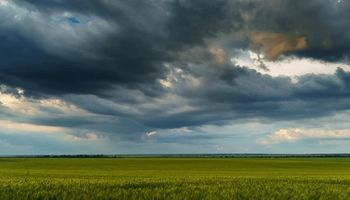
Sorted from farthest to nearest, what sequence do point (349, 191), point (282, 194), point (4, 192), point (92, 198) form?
point (349, 191) < point (282, 194) < point (4, 192) < point (92, 198)

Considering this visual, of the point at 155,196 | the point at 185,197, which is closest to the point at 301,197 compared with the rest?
the point at 185,197

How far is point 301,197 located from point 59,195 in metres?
12.3

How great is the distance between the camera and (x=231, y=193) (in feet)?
70.7

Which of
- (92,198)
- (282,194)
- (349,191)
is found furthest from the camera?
(349,191)

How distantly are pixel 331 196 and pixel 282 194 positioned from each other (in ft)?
8.38

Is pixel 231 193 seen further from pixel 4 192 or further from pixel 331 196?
pixel 4 192

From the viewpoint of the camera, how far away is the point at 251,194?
21531 millimetres

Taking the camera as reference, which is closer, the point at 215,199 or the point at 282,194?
the point at 215,199

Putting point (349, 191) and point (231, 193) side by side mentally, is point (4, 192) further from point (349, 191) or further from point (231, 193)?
point (349, 191)

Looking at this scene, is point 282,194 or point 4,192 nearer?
point 4,192

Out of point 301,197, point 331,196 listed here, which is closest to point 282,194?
point 301,197

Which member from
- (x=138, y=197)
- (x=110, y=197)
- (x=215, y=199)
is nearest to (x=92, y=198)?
(x=110, y=197)

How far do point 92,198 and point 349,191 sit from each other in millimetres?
15009

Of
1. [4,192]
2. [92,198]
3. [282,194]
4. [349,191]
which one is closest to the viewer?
[92,198]
